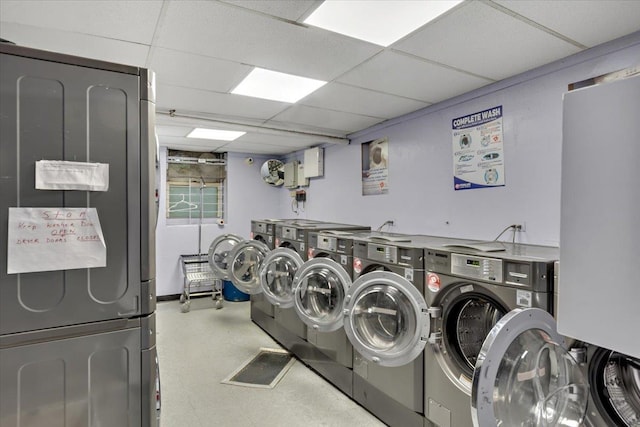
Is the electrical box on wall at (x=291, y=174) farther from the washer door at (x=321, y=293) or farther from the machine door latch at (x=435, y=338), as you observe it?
the machine door latch at (x=435, y=338)

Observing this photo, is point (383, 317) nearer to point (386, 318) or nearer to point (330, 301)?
point (386, 318)

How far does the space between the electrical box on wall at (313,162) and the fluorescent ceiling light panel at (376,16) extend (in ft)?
10.0

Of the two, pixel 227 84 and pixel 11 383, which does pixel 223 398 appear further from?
pixel 227 84

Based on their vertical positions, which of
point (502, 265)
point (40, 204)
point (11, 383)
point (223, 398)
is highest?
point (40, 204)

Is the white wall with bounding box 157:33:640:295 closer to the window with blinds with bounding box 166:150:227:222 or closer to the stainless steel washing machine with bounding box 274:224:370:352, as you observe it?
the stainless steel washing machine with bounding box 274:224:370:352

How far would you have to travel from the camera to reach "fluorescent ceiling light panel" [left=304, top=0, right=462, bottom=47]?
65.9 inches

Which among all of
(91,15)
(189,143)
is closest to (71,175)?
(91,15)

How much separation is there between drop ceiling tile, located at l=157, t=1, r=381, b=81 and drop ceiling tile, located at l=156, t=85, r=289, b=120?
0.80 metres

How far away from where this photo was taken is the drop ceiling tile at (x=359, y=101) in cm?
288

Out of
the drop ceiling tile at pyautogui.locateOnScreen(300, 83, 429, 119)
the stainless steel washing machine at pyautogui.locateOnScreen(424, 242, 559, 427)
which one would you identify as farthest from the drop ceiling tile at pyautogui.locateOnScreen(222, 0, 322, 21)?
the stainless steel washing machine at pyautogui.locateOnScreen(424, 242, 559, 427)

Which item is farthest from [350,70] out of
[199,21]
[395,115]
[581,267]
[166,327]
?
[166,327]

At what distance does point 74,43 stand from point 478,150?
279 cm

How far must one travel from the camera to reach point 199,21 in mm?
1814

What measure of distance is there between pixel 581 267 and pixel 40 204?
138 cm
